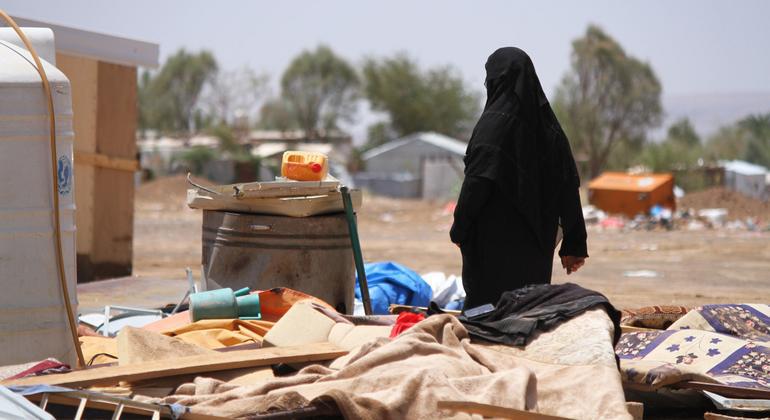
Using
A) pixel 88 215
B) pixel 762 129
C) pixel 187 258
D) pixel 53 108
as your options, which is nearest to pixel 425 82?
pixel 762 129

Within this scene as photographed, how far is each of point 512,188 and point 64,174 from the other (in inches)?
87.2

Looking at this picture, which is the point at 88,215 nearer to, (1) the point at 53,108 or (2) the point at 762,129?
(1) the point at 53,108

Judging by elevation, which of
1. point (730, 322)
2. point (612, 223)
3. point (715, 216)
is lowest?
point (612, 223)

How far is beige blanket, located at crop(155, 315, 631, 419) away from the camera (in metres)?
3.66

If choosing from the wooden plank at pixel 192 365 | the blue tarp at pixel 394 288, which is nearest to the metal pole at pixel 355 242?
the blue tarp at pixel 394 288

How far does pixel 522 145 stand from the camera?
542 centimetres

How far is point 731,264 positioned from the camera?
15930 mm

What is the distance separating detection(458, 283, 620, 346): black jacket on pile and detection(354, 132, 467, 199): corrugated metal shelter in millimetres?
33933

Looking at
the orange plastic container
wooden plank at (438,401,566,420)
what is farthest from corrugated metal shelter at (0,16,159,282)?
wooden plank at (438,401,566,420)

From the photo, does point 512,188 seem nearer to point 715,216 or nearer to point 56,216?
point 56,216

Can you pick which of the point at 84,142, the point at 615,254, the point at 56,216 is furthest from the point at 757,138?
the point at 56,216

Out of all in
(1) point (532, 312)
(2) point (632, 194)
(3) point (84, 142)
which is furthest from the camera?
(2) point (632, 194)

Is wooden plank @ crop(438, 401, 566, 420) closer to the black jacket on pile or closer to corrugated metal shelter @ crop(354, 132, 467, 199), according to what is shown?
the black jacket on pile

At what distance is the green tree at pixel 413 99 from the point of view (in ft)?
240
